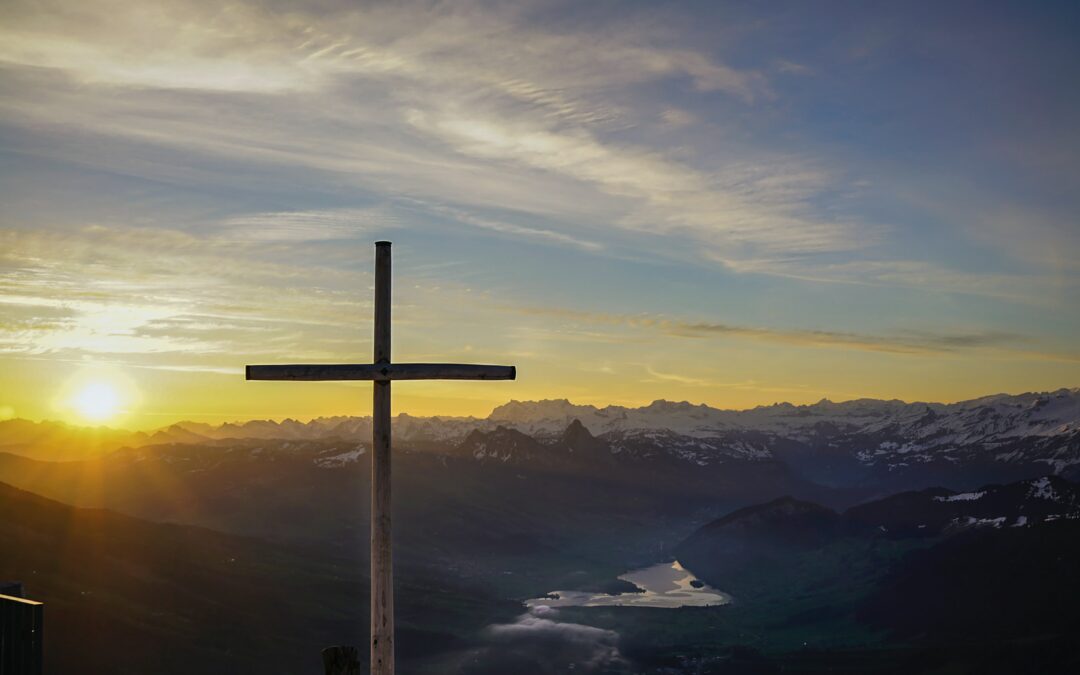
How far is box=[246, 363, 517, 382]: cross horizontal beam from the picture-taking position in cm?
1666

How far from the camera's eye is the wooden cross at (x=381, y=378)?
16.2 m

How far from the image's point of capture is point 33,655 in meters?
16.1

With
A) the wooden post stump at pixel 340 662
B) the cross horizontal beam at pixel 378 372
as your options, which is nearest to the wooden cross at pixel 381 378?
the cross horizontal beam at pixel 378 372

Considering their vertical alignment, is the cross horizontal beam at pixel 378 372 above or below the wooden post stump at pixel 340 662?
above

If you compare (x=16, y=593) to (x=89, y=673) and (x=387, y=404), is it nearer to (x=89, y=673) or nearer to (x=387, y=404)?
(x=387, y=404)

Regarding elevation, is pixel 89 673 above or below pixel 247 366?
below

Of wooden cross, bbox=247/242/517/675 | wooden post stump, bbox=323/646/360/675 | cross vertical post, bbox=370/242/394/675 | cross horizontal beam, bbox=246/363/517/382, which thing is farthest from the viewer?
cross horizontal beam, bbox=246/363/517/382

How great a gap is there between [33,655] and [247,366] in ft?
18.4

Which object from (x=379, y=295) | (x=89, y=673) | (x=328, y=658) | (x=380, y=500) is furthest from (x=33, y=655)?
(x=89, y=673)

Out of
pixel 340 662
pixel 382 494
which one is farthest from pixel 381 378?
pixel 340 662

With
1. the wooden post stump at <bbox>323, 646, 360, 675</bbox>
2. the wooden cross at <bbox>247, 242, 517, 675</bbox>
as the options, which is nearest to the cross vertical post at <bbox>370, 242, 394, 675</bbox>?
the wooden cross at <bbox>247, 242, 517, 675</bbox>

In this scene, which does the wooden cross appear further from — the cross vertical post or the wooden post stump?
the wooden post stump

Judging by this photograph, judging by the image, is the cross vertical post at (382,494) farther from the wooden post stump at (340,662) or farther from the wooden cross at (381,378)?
the wooden post stump at (340,662)

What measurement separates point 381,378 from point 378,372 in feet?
0.44
